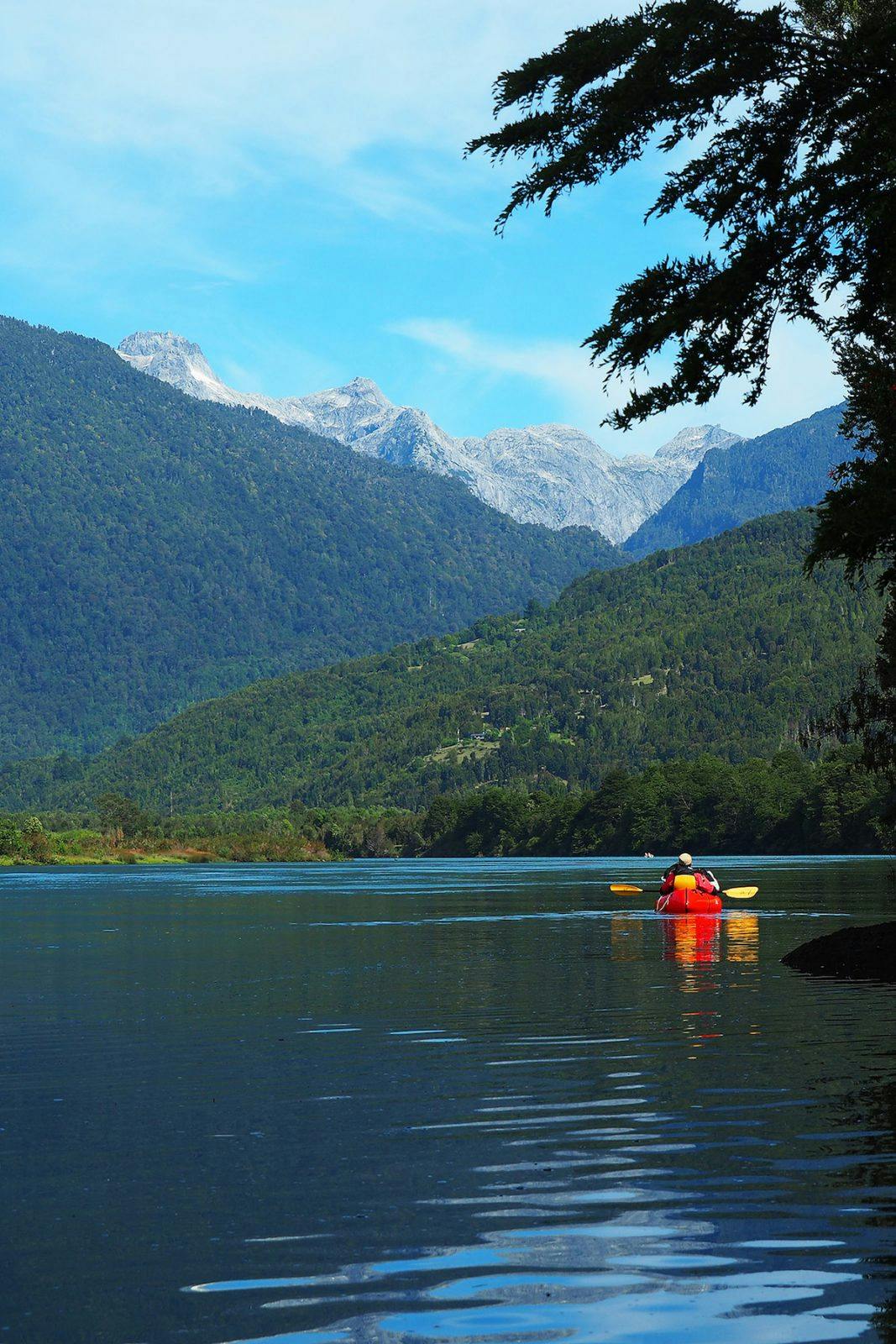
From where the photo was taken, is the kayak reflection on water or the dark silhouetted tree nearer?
the dark silhouetted tree

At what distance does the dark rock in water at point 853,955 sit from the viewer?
39.8 metres

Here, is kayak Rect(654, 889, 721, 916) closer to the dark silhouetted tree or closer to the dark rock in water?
the dark rock in water

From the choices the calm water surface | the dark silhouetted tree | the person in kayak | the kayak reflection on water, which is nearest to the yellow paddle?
the person in kayak

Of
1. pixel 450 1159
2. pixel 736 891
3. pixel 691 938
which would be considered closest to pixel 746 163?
pixel 450 1159

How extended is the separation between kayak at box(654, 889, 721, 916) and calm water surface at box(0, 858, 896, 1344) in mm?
29822

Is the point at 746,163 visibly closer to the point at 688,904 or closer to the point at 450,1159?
the point at 450,1159

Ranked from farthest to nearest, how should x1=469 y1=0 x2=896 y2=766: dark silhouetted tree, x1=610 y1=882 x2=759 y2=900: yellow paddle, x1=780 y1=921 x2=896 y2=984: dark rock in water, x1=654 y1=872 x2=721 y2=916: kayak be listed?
1. x1=610 y1=882 x2=759 y2=900: yellow paddle
2. x1=654 y1=872 x2=721 y2=916: kayak
3. x1=780 y1=921 x2=896 y2=984: dark rock in water
4. x1=469 y1=0 x2=896 y2=766: dark silhouetted tree

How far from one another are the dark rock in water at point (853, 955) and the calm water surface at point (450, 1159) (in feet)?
4.49

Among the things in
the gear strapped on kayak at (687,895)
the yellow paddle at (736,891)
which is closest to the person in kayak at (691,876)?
the gear strapped on kayak at (687,895)

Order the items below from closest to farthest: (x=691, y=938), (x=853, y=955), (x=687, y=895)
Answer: (x=853, y=955), (x=691, y=938), (x=687, y=895)

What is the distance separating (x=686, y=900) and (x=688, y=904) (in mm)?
177

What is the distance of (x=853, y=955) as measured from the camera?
41.1 metres

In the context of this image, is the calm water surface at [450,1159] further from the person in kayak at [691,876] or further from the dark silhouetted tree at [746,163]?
the person in kayak at [691,876]

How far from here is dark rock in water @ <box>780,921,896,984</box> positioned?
39781 millimetres
